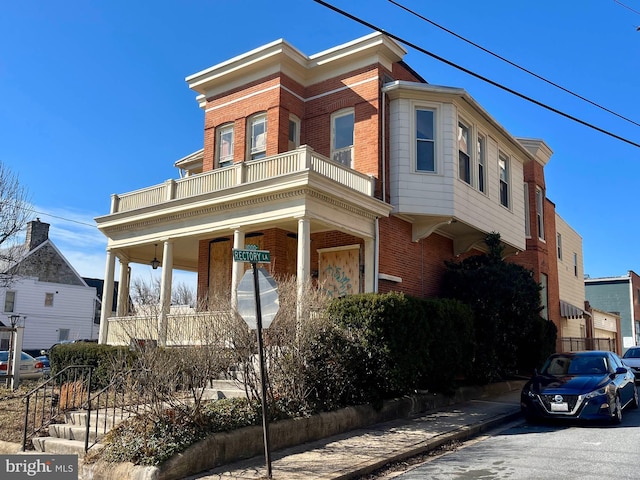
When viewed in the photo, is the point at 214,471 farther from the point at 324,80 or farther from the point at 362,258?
the point at 324,80

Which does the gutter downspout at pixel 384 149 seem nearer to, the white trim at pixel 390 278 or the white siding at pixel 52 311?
the white trim at pixel 390 278

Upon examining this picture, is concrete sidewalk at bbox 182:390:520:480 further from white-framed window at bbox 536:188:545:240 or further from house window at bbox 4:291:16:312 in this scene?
house window at bbox 4:291:16:312

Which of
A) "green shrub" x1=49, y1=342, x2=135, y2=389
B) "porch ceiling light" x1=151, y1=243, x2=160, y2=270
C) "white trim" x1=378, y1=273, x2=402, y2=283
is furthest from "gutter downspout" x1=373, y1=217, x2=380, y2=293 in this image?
"porch ceiling light" x1=151, y1=243, x2=160, y2=270

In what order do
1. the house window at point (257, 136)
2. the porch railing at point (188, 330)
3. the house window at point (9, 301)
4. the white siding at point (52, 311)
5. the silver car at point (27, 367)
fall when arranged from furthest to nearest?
the white siding at point (52, 311), the house window at point (9, 301), the silver car at point (27, 367), the house window at point (257, 136), the porch railing at point (188, 330)

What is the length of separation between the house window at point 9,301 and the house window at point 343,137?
3000 centimetres

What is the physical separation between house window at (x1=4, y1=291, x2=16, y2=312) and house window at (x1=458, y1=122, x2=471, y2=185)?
32.6m

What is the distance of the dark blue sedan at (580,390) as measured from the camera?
10.5 meters

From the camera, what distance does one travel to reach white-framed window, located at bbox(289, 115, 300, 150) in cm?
1742

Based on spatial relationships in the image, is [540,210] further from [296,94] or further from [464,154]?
[296,94]

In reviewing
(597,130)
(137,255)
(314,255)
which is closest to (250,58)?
(314,255)

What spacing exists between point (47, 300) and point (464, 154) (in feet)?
111

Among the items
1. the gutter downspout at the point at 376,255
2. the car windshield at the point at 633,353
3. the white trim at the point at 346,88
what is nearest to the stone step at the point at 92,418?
the gutter downspout at the point at 376,255

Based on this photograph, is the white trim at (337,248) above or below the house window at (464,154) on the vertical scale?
below

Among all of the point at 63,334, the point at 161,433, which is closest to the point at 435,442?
the point at 161,433
